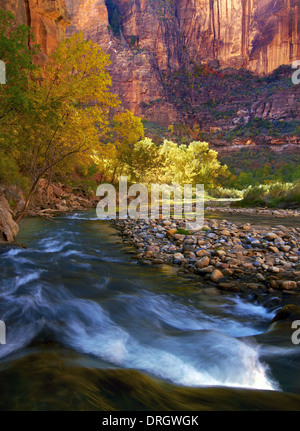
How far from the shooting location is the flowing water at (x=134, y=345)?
5.99 ft

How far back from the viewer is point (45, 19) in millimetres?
25625

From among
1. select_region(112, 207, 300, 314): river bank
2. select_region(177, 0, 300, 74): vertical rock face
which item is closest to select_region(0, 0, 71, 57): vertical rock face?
select_region(112, 207, 300, 314): river bank

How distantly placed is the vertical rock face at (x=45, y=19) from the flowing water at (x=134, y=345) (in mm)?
25998

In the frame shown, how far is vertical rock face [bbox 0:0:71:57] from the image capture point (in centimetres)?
2366

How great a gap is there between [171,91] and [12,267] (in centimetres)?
9967

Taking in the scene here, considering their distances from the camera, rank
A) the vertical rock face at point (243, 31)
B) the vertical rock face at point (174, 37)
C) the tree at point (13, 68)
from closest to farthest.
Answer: the tree at point (13, 68), the vertical rock face at point (174, 37), the vertical rock face at point (243, 31)

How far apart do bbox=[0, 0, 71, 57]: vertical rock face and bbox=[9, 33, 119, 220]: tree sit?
1984 centimetres

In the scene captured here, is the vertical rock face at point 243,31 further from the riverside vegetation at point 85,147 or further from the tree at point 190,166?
the riverside vegetation at point 85,147

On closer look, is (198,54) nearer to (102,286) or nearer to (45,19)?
(45,19)

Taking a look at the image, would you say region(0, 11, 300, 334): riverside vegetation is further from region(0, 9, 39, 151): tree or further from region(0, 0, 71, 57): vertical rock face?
region(0, 0, 71, 57): vertical rock face

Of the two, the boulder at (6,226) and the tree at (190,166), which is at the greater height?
the tree at (190,166)

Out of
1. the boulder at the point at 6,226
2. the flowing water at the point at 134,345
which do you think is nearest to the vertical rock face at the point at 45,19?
the boulder at the point at 6,226

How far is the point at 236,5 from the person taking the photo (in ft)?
366
